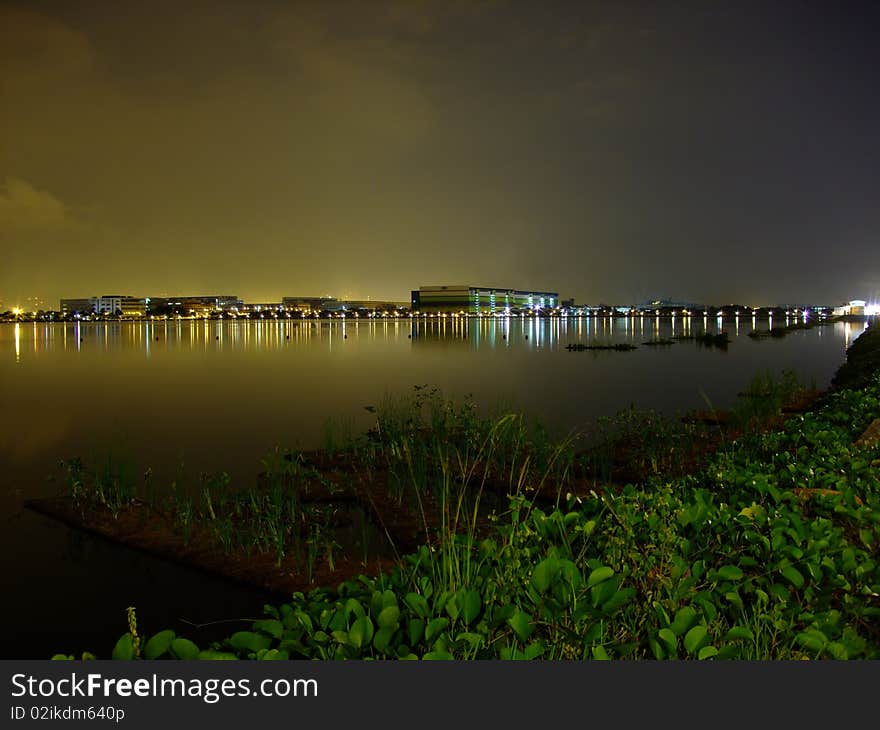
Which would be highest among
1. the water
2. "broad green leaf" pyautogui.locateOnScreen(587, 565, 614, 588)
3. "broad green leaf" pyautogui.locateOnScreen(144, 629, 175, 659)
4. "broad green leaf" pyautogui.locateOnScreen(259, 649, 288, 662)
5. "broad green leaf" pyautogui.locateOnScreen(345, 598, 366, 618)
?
"broad green leaf" pyautogui.locateOnScreen(587, 565, 614, 588)

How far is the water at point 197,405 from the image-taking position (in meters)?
7.59

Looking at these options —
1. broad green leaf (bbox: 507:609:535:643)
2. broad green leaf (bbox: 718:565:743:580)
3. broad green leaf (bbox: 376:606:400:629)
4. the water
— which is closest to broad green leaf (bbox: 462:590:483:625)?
broad green leaf (bbox: 507:609:535:643)

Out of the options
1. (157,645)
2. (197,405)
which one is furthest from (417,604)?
(197,405)

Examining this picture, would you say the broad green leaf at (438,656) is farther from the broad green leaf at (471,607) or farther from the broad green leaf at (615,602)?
the broad green leaf at (615,602)

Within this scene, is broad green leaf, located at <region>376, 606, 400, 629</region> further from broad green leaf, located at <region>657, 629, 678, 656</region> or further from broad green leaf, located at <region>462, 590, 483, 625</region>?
broad green leaf, located at <region>657, 629, 678, 656</region>

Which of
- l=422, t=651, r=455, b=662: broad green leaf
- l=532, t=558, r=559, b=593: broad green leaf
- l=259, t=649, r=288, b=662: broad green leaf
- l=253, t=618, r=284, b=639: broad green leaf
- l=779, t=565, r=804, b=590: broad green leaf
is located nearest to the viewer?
l=422, t=651, r=455, b=662: broad green leaf

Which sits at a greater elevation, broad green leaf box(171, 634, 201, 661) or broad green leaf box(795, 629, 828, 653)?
broad green leaf box(171, 634, 201, 661)

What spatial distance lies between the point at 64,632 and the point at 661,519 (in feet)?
21.6

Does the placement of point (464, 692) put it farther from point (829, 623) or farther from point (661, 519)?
point (661, 519)

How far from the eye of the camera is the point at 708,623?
3307 mm

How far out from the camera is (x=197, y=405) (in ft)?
72.9

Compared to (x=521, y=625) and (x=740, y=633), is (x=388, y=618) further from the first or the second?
(x=740, y=633)

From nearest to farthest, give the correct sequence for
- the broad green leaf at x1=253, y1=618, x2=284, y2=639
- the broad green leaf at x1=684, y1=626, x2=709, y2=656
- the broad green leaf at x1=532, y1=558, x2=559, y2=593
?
the broad green leaf at x1=684, y1=626, x2=709, y2=656, the broad green leaf at x1=253, y1=618, x2=284, y2=639, the broad green leaf at x1=532, y1=558, x2=559, y2=593

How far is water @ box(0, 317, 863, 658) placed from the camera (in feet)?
24.9
